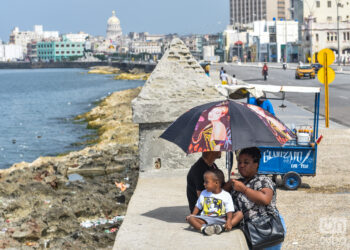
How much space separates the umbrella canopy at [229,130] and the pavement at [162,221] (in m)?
0.78

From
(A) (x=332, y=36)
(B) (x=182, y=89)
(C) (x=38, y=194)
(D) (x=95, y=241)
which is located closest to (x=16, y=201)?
(C) (x=38, y=194)

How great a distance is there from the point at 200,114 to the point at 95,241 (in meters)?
3.76

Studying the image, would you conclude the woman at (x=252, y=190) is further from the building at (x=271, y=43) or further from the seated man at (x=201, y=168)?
the building at (x=271, y=43)

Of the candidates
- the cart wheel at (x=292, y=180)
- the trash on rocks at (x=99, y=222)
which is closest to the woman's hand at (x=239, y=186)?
the trash on rocks at (x=99, y=222)

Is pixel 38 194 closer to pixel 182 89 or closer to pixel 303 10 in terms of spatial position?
pixel 182 89

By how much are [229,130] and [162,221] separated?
134 centimetres

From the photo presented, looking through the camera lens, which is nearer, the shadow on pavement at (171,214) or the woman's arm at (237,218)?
the woman's arm at (237,218)

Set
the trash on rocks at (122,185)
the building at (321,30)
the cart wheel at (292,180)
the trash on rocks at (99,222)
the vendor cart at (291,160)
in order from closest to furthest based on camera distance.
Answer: the trash on rocks at (99,222)
the cart wheel at (292,180)
the vendor cart at (291,160)
the trash on rocks at (122,185)
the building at (321,30)

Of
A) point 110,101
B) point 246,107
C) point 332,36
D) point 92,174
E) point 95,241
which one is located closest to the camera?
point 246,107

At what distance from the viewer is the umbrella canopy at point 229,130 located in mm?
5773

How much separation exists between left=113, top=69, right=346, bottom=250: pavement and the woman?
0.27 m

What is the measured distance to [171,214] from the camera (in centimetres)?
693

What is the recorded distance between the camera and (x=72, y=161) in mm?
20078

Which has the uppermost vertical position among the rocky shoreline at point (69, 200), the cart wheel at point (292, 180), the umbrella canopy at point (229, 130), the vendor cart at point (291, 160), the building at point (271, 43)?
the building at point (271, 43)
